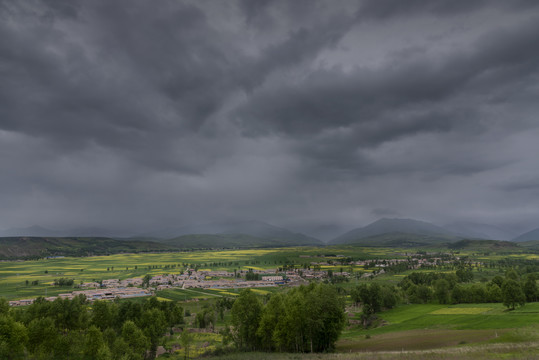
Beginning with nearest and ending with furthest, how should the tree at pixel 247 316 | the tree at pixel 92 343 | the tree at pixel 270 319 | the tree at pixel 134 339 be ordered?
the tree at pixel 92 343, the tree at pixel 270 319, the tree at pixel 134 339, the tree at pixel 247 316

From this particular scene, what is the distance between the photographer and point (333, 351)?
→ 46.3 meters

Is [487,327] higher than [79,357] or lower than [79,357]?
higher

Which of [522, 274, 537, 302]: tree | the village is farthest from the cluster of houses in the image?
[522, 274, 537, 302]: tree

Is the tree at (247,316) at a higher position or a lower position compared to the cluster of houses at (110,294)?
higher

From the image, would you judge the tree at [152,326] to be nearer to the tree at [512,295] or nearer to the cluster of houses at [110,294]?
the cluster of houses at [110,294]

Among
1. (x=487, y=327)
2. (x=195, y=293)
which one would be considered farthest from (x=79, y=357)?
(x=195, y=293)

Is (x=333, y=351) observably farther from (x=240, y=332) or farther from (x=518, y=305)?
(x=518, y=305)

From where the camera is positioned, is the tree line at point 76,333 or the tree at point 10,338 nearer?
the tree at point 10,338

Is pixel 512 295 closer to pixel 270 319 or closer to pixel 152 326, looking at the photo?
pixel 270 319

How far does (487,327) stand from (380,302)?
117 feet

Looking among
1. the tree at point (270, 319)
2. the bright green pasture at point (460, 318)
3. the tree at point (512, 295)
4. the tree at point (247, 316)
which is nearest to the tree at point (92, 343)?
the tree at point (247, 316)

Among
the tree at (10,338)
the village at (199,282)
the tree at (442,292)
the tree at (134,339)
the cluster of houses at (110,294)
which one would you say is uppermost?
the tree at (10,338)

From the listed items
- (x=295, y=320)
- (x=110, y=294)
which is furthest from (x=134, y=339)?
(x=110, y=294)

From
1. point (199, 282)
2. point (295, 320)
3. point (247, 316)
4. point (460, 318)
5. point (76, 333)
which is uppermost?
point (295, 320)
